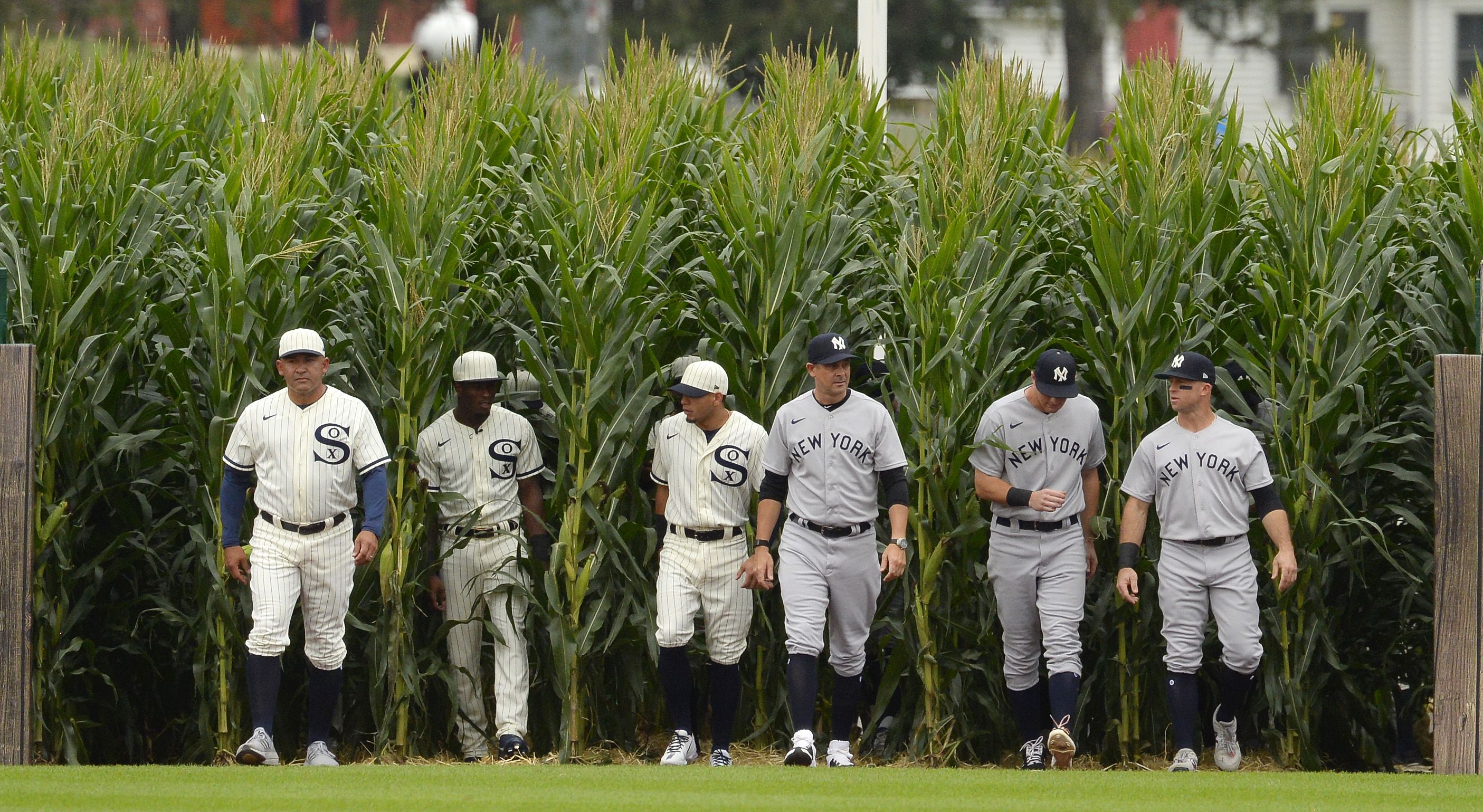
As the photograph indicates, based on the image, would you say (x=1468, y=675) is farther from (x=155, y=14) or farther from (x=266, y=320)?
(x=155, y=14)

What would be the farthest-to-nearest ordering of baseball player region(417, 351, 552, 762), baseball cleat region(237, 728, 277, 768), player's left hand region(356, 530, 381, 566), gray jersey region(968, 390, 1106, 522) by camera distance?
baseball player region(417, 351, 552, 762) < gray jersey region(968, 390, 1106, 522) < player's left hand region(356, 530, 381, 566) < baseball cleat region(237, 728, 277, 768)

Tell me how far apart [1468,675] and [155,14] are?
80.8 feet

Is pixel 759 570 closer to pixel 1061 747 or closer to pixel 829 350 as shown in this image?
pixel 829 350

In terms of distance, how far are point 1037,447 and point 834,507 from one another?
3.44 feet

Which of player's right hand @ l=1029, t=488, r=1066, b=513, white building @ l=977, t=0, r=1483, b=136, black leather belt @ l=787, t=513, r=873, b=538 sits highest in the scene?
white building @ l=977, t=0, r=1483, b=136

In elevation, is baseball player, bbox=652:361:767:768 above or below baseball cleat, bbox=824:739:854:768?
above

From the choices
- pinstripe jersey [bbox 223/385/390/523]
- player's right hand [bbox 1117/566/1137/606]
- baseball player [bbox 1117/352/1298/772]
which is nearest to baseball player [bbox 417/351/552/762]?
pinstripe jersey [bbox 223/385/390/523]

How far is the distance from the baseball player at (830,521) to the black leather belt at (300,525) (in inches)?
80.8

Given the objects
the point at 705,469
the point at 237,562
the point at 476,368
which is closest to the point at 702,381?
the point at 705,469

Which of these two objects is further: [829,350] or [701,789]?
[829,350]

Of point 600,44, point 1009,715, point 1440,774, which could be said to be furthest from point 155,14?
point 1440,774

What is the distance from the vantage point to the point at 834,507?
8.61 meters

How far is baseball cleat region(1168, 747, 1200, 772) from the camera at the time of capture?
8469mm

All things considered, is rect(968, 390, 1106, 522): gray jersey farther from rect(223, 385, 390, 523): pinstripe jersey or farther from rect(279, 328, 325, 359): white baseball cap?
rect(279, 328, 325, 359): white baseball cap
